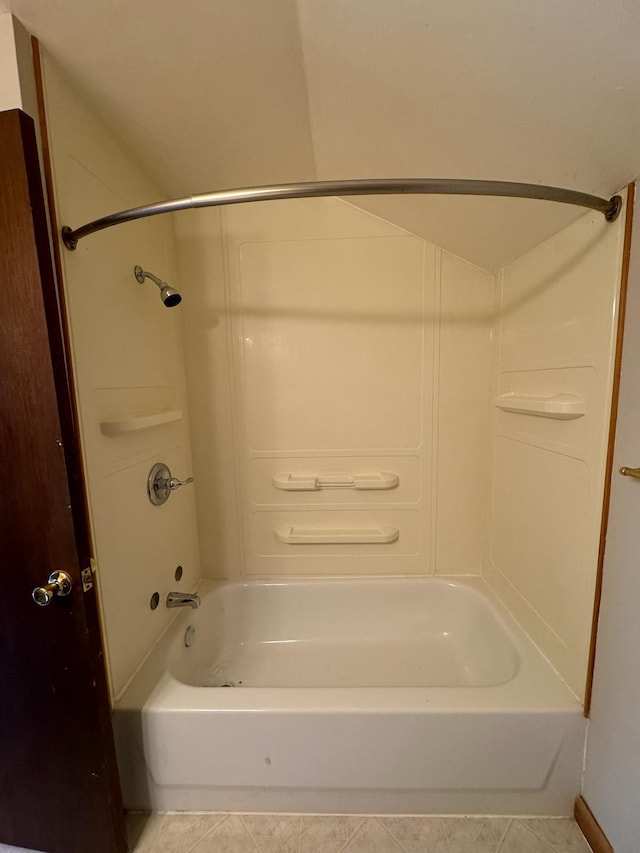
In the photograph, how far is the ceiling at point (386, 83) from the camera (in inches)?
27.3

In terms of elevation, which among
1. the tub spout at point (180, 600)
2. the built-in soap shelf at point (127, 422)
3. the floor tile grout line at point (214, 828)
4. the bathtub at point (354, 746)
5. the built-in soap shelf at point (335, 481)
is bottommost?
the floor tile grout line at point (214, 828)

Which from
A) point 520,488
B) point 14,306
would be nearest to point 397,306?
point 520,488

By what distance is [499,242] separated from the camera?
136 centimetres

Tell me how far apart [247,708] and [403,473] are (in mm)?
1098

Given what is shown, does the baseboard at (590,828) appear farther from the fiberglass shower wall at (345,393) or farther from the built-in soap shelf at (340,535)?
the built-in soap shelf at (340,535)

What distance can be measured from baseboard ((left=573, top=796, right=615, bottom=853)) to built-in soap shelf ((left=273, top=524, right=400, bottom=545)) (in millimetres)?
983

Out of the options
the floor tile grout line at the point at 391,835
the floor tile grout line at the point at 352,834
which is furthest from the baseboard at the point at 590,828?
the floor tile grout line at the point at 352,834

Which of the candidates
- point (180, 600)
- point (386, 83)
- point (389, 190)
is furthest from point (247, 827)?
point (386, 83)

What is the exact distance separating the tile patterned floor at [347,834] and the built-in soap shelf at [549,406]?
3.93 ft

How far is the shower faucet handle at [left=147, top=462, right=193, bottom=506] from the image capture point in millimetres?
1349

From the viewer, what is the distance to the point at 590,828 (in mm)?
1005

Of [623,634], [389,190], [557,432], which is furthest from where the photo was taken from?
[557,432]

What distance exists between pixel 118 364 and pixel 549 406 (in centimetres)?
135

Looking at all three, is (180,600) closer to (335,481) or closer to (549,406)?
(335,481)
